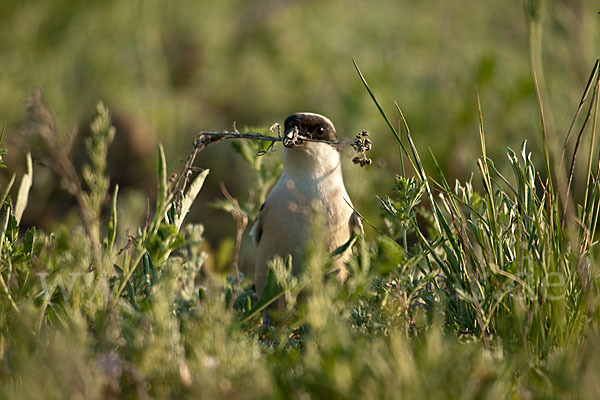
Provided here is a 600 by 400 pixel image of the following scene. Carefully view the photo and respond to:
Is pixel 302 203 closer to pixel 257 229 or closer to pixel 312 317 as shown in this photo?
pixel 257 229

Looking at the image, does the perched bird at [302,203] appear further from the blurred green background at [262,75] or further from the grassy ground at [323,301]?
the blurred green background at [262,75]

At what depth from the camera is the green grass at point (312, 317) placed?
122cm

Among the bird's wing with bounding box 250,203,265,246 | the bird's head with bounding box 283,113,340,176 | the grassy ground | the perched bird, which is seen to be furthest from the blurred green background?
the grassy ground

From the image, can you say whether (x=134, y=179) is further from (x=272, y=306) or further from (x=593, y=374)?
(x=593, y=374)

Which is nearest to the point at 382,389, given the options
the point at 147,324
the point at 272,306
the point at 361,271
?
the point at 361,271

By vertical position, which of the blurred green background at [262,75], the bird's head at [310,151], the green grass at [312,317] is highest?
the green grass at [312,317]

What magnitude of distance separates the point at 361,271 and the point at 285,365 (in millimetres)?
283

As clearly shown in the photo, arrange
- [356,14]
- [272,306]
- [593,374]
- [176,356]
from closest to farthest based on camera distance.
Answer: [593,374], [176,356], [272,306], [356,14]

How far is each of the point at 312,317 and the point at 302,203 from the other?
1.59m

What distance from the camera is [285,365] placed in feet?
4.54

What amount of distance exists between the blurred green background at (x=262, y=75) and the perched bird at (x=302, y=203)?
0.45 m

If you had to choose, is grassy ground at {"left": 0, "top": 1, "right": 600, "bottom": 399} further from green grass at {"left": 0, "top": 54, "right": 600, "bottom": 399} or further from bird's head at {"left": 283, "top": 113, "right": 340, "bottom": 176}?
bird's head at {"left": 283, "top": 113, "right": 340, "bottom": 176}

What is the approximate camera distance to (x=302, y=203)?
288 cm

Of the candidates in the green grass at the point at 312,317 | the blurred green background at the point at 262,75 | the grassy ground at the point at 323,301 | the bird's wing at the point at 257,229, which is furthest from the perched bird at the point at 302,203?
the green grass at the point at 312,317
